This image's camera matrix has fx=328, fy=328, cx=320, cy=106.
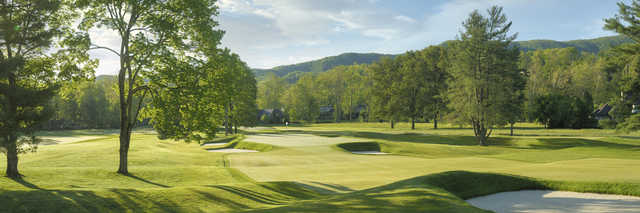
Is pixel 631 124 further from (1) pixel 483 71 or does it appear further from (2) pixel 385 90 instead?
(2) pixel 385 90

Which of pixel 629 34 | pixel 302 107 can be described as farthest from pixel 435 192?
pixel 302 107

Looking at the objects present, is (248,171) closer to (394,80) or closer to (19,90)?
(19,90)

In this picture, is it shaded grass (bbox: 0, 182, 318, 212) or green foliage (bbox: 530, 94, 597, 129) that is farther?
green foliage (bbox: 530, 94, 597, 129)

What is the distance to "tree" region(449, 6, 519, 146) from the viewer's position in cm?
4159

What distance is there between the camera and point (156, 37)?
17.5 meters

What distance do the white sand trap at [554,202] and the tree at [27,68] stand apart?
683 inches

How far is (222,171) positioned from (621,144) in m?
41.3

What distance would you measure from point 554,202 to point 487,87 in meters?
34.6

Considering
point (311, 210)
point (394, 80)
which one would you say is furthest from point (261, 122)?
point (311, 210)

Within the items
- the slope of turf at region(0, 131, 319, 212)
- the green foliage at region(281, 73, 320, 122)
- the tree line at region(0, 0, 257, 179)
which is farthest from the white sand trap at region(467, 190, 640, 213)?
the green foliage at region(281, 73, 320, 122)

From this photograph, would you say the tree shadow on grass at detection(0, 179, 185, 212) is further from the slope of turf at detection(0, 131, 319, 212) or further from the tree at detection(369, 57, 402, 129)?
the tree at detection(369, 57, 402, 129)

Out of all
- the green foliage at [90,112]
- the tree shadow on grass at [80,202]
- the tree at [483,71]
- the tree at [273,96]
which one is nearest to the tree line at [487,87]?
the tree at [483,71]

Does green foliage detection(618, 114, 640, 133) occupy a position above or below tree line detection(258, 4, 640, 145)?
below

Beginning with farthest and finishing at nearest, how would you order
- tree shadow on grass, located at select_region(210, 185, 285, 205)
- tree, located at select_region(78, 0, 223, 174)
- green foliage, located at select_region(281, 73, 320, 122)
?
green foliage, located at select_region(281, 73, 320, 122), tree, located at select_region(78, 0, 223, 174), tree shadow on grass, located at select_region(210, 185, 285, 205)
